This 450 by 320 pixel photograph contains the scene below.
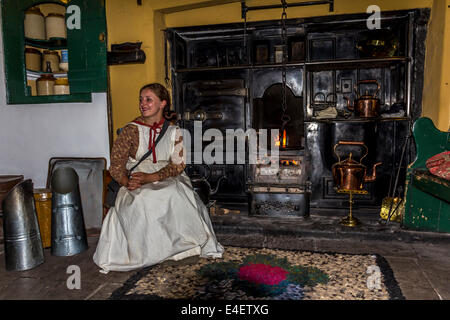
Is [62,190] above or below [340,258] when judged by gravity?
above

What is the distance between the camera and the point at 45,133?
4.75 m

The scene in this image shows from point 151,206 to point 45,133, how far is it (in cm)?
283

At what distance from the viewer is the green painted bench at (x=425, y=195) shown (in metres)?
3.65

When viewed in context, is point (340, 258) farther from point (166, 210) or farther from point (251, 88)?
point (251, 88)

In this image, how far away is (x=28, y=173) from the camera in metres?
4.88

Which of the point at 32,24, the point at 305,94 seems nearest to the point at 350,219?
the point at 305,94

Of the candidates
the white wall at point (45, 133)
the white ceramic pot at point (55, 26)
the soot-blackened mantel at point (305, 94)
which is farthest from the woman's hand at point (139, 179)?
the white ceramic pot at point (55, 26)

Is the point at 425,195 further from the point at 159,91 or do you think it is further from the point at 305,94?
the point at 159,91

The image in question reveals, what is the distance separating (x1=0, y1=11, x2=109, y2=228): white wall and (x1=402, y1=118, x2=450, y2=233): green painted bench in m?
3.83

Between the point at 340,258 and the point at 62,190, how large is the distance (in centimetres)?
285

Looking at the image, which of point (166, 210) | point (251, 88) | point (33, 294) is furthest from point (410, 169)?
point (33, 294)

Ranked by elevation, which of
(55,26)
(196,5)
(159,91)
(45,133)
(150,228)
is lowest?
(150,228)

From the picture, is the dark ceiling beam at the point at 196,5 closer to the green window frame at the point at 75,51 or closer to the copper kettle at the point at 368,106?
the green window frame at the point at 75,51
